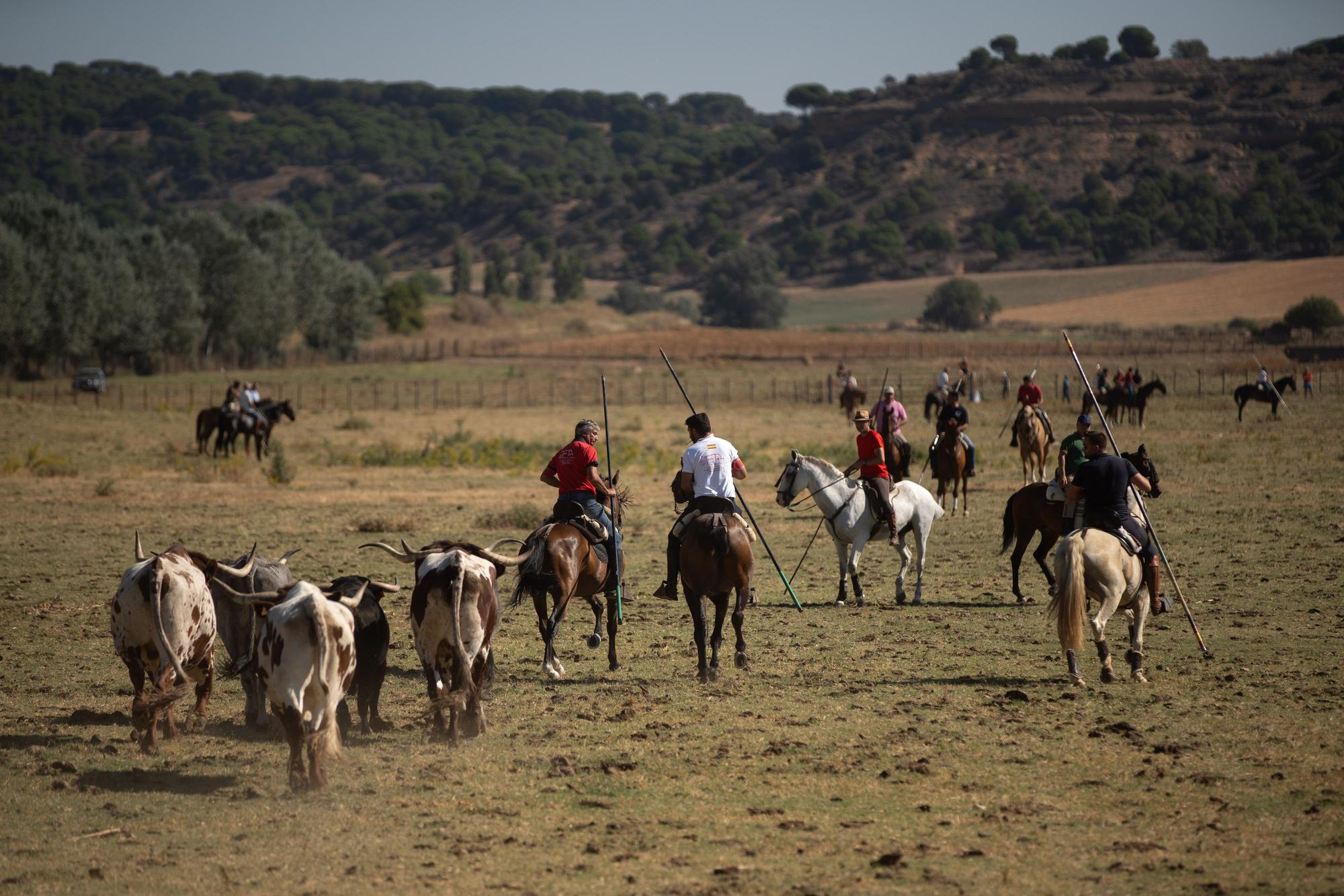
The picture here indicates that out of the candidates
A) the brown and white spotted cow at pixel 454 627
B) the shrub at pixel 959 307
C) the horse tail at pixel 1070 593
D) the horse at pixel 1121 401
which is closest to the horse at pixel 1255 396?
the horse at pixel 1121 401

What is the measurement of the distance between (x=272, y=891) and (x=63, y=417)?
3828 centimetres

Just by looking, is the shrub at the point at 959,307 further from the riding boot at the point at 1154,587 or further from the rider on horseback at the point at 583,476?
the rider on horseback at the point at 583,476

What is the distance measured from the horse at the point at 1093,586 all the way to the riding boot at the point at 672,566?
326 cm

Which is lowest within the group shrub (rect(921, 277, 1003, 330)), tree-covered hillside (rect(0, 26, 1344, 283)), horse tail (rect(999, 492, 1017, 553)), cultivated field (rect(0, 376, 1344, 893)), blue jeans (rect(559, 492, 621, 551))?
cultivated field (rect(0, 376, 1344, 893))

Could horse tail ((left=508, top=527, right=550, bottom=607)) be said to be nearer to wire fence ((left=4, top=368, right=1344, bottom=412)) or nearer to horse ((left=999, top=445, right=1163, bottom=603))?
horse ((left=999, top=445, right=1163, bottom=603))

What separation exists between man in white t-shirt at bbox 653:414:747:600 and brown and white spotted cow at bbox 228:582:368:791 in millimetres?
4014

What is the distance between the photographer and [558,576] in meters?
11.3

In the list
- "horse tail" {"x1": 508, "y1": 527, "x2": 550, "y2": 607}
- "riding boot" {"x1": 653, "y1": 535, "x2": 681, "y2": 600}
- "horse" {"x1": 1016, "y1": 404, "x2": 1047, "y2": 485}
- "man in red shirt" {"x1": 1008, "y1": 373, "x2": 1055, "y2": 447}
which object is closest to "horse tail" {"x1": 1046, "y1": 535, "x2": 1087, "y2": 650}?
"riding boot" {"x1": 653, "y1": 535, "x2": 681, "y2": 600}

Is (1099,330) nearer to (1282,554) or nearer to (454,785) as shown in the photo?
(1282,554)

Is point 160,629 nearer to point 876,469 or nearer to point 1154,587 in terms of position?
point 1154,587

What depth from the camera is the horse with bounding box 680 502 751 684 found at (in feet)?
37.4

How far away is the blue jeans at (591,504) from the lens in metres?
11.9

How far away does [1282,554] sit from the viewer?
17891mm

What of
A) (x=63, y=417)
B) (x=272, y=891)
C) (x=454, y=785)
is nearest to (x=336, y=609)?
(x=454, y=785)
